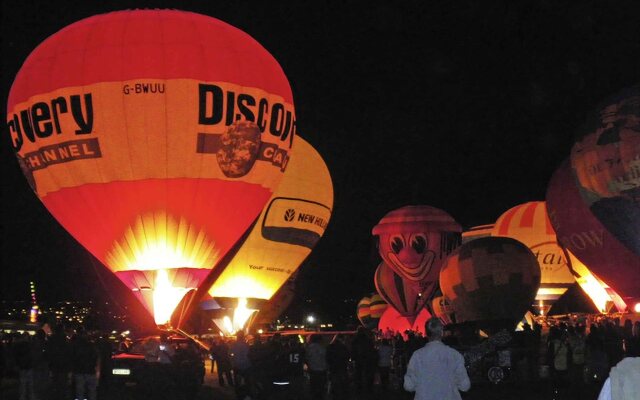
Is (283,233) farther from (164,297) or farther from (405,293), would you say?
(164,297)

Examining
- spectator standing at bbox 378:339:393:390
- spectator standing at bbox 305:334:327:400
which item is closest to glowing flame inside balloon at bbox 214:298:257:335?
spectator standing at bbox 378:339:393:390

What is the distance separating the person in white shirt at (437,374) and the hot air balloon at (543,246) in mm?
36437

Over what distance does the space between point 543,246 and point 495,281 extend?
13.1 m

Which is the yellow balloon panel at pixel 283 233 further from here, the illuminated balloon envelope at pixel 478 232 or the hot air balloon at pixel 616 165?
the illuminated balloon envelope at pixel 478 232

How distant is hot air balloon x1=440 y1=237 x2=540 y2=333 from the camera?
30641 millimetres

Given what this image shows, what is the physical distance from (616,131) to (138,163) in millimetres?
12992

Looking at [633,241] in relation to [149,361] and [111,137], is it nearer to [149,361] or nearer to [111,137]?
[111,137]

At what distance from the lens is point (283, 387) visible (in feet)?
45.4

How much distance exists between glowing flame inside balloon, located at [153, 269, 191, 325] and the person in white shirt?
15465 mm

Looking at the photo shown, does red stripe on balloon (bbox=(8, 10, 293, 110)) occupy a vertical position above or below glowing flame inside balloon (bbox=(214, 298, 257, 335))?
above

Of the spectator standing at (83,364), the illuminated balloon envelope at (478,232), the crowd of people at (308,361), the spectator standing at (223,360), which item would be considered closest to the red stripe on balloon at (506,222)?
the illuminated balloon envelope at (478,232)

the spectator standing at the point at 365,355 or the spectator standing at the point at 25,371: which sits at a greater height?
the spectator standing at the point at 365,355

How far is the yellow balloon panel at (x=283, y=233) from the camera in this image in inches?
1240

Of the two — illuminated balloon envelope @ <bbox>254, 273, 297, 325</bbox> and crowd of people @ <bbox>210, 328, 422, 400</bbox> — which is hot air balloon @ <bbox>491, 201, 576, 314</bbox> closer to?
illuminated balloon envelope @ <bbox>254, 273, 297, 325</bbox>
